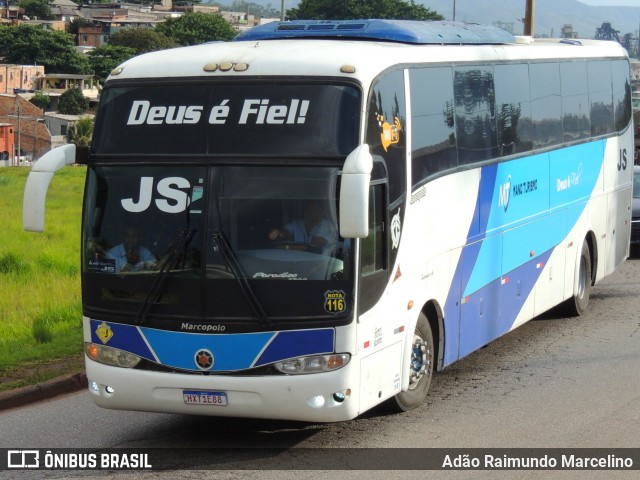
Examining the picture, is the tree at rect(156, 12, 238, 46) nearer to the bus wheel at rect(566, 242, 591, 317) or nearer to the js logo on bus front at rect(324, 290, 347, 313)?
the bus wheel at rect(566, 242, 591, 317)

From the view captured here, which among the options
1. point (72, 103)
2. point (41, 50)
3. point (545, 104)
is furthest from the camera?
point (41, 50)

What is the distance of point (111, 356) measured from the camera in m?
9.21

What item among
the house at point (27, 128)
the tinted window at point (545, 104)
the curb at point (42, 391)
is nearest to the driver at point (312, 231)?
the curb at point (42, 391)

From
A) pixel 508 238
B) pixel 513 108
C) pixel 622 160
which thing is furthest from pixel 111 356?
pixel 622 160

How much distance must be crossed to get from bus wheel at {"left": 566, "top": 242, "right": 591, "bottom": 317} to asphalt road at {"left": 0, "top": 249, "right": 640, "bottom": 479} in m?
2.85

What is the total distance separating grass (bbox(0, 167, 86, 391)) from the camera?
12633 mm

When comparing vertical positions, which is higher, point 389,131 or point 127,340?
point 389,131

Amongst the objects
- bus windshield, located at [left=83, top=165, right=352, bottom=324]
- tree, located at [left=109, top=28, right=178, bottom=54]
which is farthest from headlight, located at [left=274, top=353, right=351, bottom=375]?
tree, located at [left=109, top=28, right=178, bottom=54]

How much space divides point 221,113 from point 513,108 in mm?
4748

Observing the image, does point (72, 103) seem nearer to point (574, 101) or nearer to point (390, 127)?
point (574, 101)

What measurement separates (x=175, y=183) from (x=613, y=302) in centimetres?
968

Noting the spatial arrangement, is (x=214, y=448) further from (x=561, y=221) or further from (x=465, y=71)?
(x=561, y=221)

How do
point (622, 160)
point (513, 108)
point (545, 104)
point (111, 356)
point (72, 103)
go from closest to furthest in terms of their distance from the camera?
point (111, 356), point (513, 108), point (545, 104), point (622, 160), point (72, 103)

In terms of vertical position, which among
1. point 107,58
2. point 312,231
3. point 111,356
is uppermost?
point 312,231
